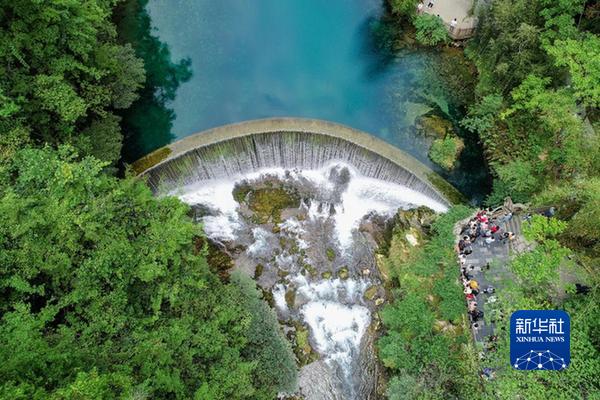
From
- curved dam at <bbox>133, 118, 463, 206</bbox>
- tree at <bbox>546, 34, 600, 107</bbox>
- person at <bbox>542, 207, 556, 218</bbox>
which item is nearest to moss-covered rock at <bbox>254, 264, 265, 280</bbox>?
curved dam at <bbox>133, 118, 463, 206</bbox>

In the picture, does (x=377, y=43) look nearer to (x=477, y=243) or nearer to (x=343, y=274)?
(x=477, y=243)

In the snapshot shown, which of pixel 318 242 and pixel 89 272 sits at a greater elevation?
pixel 318 242

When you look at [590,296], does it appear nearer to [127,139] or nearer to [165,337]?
[165,337]

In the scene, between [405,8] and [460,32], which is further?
[460,32]

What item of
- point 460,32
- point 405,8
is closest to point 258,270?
point 405,8

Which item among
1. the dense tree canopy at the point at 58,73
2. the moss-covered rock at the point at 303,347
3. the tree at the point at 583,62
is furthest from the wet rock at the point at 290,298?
the tree at the point at 583,62

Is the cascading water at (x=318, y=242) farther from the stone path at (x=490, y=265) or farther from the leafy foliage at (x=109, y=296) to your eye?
the stone path at (x=490, y=265)

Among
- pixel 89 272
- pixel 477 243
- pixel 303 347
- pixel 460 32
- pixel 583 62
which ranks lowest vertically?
pixel 303 347

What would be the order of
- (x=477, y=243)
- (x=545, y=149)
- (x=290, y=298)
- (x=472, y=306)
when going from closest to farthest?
(x=472, y=306) → (x=477, y=243) → (x=290, y=298) → (x=545, y=149)
